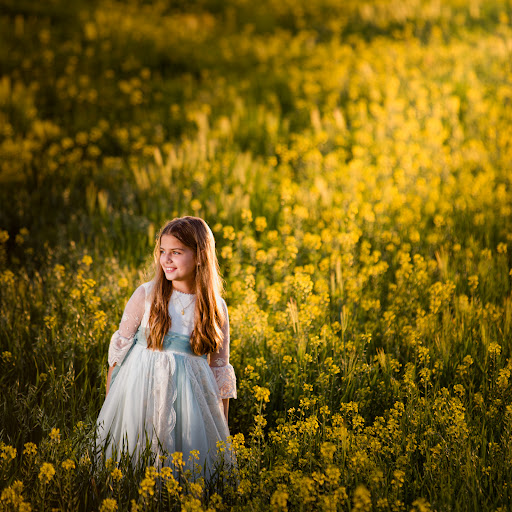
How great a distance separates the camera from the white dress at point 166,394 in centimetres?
309

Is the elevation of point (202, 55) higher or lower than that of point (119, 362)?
higher

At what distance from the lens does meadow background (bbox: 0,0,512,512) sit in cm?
304

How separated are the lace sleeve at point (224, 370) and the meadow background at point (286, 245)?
179 millimetres

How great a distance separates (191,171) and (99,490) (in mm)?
4432

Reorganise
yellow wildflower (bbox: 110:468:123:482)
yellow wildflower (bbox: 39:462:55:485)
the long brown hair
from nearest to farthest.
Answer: yellow wildflower (bbox: 39:462:55:485), yellow wildflower (bbox: 110:468:123:482), the long brown hair

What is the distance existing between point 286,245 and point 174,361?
8.05 feet

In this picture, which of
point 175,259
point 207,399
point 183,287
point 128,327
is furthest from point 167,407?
point 175,259

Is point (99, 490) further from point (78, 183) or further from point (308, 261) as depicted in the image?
point (78, 183)

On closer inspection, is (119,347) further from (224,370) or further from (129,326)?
(224,370)

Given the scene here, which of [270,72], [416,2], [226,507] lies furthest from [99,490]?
[416,2]

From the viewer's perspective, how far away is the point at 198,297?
3191 mm

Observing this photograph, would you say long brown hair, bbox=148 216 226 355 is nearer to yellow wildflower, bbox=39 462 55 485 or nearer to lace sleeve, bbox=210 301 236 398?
lace sleeve, bbox=210 301 236 398

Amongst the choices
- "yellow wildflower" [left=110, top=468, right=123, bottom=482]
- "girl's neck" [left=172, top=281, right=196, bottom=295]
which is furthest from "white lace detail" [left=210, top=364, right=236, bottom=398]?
"yellow wildflower" [left=110, top=468, right=123, bottom=482]

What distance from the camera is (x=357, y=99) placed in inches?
383
